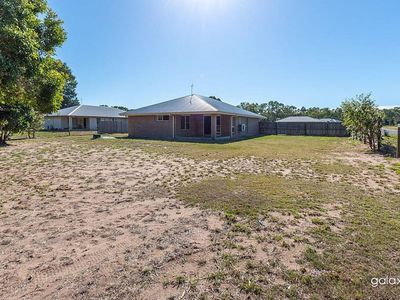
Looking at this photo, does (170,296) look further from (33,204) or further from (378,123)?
(378,123)

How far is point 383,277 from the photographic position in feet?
9.41

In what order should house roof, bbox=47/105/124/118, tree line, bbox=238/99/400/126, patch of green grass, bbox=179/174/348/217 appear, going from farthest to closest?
tree line, bbox=238/99/400/126, house roof, bbox=47/105/124/118, patch of green grass, bbox=179/174/348/217

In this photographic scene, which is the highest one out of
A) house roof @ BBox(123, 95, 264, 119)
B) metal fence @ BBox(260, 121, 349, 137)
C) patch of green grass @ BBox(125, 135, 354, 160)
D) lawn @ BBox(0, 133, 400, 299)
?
house roof @ BBox(123, 95, 264, 119)

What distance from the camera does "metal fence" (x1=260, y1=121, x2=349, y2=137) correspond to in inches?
1101

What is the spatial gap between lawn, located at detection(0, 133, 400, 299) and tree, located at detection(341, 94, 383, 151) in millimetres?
6558

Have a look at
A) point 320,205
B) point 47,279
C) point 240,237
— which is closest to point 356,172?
point 320,205

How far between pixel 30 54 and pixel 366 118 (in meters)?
14.3

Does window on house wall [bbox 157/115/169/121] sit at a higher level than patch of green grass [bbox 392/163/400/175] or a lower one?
higher

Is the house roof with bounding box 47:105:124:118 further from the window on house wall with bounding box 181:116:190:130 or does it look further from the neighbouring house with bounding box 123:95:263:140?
the window on house wall with bounding box 181:116:190:130

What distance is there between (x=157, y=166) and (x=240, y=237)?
6062 millimetres

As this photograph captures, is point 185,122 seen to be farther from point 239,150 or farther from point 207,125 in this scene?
point 239,150

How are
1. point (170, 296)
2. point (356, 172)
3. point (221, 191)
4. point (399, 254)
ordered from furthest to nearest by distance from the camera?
point (356, 172)
point (221, 191)
point (399, 254)
point (170, 296)

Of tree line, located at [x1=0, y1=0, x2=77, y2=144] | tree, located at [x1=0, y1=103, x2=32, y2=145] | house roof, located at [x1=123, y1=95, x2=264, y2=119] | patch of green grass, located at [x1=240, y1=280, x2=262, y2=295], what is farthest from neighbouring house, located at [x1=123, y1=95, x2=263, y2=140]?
patch of green grass, located at [x1=240, y1=280, x2=262, y2=295]

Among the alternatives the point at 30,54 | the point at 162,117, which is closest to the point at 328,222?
the point at 30,54
